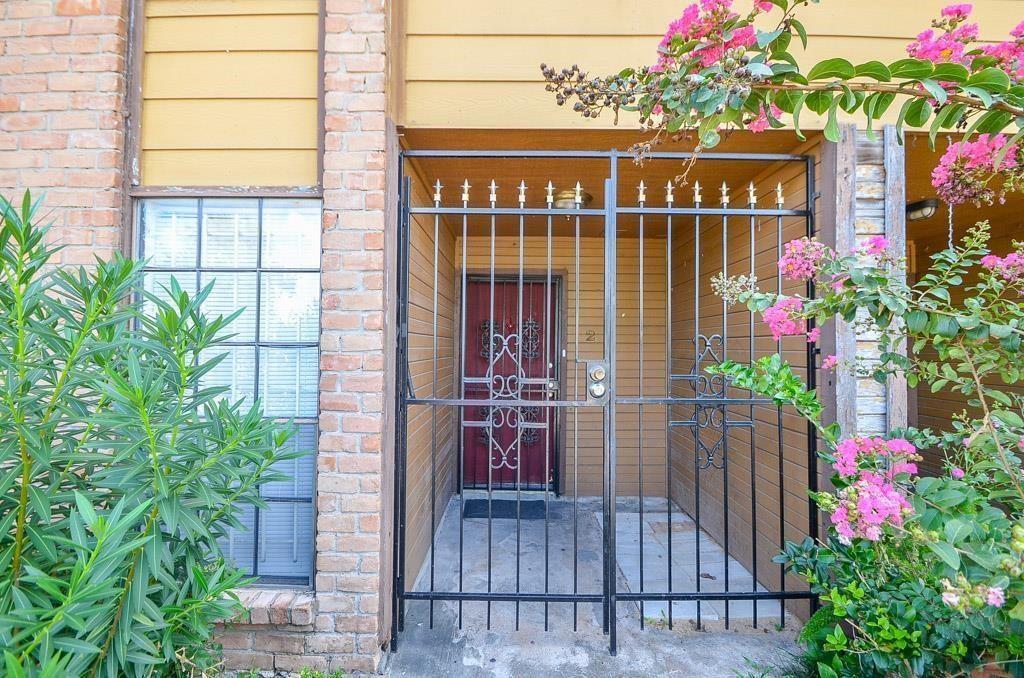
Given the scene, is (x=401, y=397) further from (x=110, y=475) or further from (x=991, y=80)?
(x=991, y=80)

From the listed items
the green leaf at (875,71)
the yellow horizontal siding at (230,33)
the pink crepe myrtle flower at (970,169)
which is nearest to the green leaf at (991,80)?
the green leaf at (875,71)

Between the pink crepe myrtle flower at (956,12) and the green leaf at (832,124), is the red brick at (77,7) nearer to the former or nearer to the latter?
the green leaf at (832,124)

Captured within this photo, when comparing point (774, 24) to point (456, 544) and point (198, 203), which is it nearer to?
point (198, 203)

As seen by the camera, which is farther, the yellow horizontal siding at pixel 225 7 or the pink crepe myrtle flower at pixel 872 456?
the yellow horizontal siding at pixel 225 7

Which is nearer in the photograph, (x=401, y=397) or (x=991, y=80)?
(x=991, y=80)

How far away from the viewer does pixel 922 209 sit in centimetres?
259

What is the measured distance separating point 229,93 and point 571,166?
5.32 feet

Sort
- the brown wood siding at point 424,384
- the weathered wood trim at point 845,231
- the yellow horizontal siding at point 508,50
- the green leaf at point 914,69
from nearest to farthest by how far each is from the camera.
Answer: the green leaf at point 914,69, the weathered wood trim at point 845,231, the yellow horizontal siding at point 508,50, the brown wood siding at point 424,384

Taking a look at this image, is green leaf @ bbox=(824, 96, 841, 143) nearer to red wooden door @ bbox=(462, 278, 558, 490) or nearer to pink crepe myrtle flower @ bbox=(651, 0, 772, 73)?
pink crepe myrtle flower @ bbox=(651, 0, 772, 73)

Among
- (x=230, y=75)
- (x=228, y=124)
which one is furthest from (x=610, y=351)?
(x=230, y=75)

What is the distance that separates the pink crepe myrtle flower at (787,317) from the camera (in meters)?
1.40

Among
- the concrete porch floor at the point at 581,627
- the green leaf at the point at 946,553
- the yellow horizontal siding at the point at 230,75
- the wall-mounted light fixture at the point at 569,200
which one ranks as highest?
the yellow horizontal siding at the point at 230,75

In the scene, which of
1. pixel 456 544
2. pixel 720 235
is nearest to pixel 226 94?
pixel 456 544

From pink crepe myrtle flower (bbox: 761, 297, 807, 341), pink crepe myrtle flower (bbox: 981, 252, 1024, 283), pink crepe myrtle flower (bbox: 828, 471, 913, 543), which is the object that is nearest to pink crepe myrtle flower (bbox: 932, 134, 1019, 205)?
pink crepe myrtle flower (bbox: 981, 252, 1024, 283)
